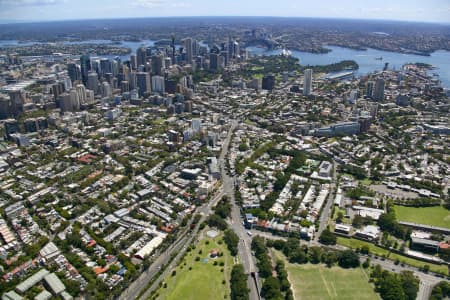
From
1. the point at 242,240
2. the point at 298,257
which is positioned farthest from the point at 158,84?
the point at 298,257

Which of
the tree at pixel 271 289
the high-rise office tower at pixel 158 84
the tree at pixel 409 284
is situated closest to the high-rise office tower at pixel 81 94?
the high-rise office tower at pixel 158 84

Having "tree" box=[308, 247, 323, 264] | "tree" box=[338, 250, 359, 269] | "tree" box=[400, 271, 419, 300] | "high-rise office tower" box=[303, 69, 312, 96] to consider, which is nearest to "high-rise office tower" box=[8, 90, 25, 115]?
"high-rise office tower" box=[303, 69, 312, 96]

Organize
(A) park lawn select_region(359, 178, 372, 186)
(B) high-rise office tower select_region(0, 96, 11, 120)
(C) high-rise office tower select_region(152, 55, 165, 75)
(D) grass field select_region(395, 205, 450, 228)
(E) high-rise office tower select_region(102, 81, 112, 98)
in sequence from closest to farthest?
(D) grass field select_region(395, 205, 450, 228) < (A) park lawn select_region(359, 178, 372, 186) < (B) high-rise office tower select_region(0, 96, 11, 120) < (E) high-rise office tower select_region(102, 81, 112, 98) < (C) high-rise office tower select_region(152, 55, 165, 75)

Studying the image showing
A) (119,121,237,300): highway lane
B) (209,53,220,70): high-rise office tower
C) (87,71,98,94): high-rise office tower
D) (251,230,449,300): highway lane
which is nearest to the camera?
(251,230,449,300): highway lane

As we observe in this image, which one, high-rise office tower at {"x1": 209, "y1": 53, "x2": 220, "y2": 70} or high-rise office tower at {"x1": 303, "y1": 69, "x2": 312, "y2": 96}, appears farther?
high-rise office tower at {"x1": 209, "y1": 53, "x2": 220, "y2": 70}

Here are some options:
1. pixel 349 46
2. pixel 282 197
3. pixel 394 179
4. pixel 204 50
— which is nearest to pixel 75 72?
pixel 204 50

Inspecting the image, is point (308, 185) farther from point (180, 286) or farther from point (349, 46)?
point (349, 46)

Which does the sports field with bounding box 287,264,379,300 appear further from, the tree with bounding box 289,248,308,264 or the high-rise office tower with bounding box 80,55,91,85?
the high-rise office tower with bounding box 80,55,91,85
